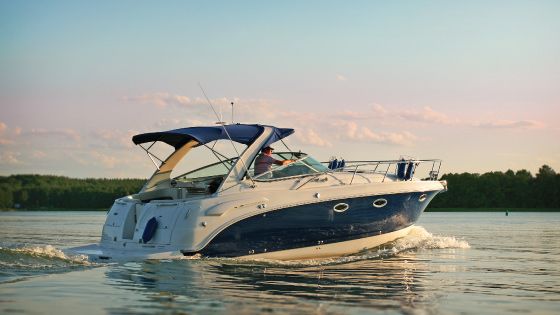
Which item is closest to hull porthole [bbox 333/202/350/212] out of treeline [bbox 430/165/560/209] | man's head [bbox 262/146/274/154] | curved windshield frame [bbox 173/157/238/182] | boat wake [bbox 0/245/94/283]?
man's head [bbox 262/146/274/154]

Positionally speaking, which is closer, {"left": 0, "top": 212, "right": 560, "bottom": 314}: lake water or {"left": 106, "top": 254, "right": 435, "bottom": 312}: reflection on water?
{"left": 0, "top": 212, "right": 560, "bottom": 314}: lake water

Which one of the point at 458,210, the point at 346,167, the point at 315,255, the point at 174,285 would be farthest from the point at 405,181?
the point at 458,210

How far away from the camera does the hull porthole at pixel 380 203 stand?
1651 cm

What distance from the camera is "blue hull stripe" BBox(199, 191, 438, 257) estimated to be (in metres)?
15.1

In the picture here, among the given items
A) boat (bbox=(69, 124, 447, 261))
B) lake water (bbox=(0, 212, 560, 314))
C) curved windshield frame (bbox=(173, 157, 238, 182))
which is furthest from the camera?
curved windshield frame (bbox=(173, 157, 238, 182))

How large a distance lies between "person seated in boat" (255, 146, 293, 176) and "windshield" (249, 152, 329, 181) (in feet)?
0.35

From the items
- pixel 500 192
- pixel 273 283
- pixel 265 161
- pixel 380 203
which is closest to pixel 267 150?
pixel 265 161

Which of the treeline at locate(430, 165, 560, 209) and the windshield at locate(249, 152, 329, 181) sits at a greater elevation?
the treeline at locate(430, 165, 560, 209)

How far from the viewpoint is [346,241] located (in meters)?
16.3

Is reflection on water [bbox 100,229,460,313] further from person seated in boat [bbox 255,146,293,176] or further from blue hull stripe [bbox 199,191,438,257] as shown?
person seated in boat [bbox 255,146,293,176]

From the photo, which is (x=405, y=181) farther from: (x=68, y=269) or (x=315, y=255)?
(x=68, y=269)

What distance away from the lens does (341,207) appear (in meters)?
15.9

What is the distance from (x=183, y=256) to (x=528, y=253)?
9007 mm

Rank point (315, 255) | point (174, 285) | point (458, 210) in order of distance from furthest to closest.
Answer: point (458, 210), point (315, 255), point (174, 285)
